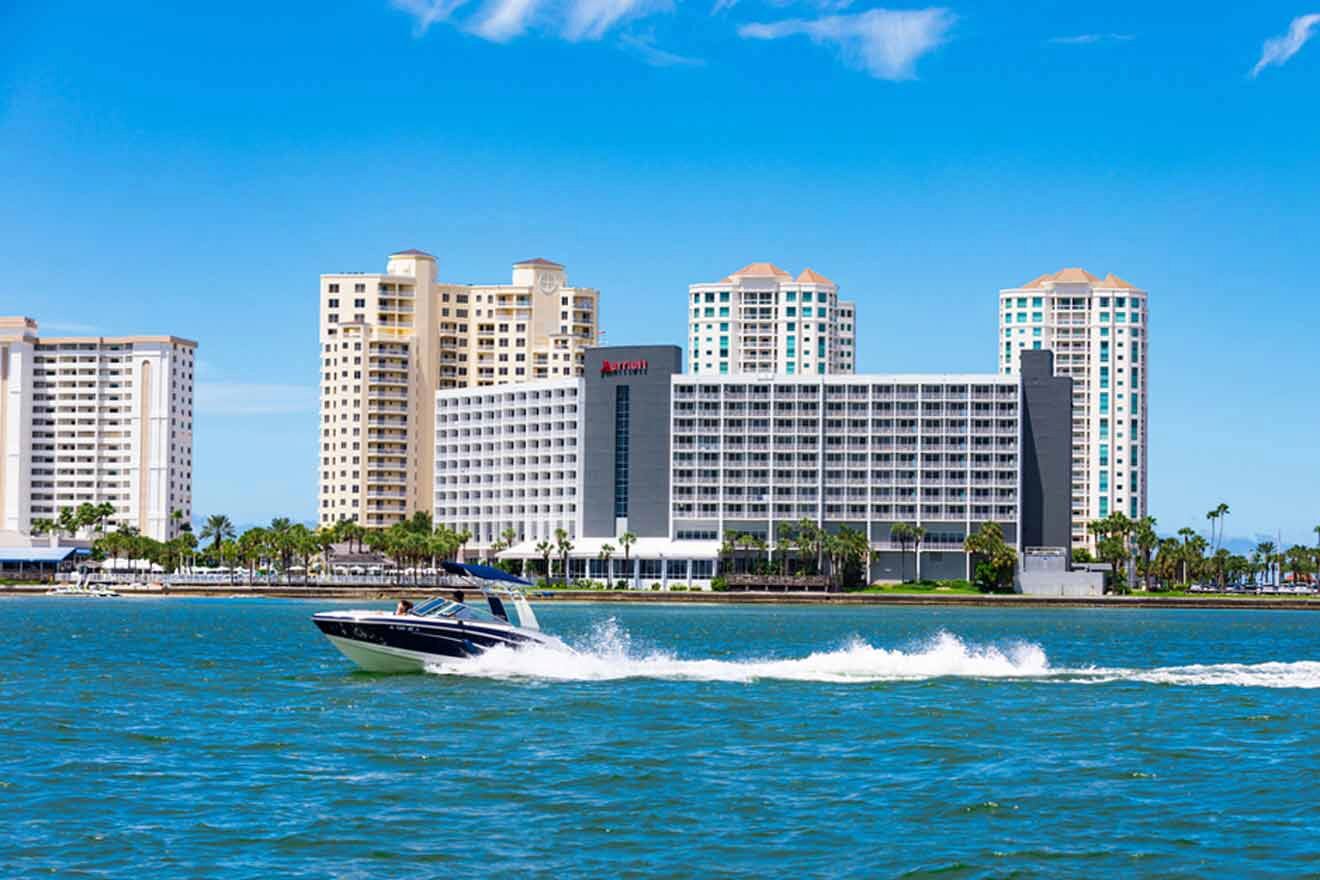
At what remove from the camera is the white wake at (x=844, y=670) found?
57.3 metres

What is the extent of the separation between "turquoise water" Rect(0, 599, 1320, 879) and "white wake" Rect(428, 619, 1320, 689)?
137 mm

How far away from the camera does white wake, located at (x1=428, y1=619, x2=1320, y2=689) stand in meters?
57.3

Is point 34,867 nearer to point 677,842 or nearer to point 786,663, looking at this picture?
point 677,842

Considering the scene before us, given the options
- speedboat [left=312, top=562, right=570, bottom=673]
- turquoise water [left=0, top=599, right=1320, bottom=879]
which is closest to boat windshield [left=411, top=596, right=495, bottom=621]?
speedboat [left=312, top=562, right=570, bottom=673]

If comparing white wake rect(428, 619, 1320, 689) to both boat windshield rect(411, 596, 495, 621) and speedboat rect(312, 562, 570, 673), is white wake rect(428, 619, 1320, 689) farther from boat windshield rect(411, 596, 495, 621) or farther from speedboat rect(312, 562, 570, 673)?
boat windshield rect(411, 596, 495, 621)

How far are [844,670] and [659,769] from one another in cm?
2493

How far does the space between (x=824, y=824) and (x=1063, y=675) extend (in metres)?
31.8

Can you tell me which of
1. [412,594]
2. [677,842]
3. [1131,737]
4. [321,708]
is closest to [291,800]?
[677,842]

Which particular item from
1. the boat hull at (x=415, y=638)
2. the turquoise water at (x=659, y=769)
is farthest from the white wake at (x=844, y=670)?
the boat hull at (x=415, y=638)

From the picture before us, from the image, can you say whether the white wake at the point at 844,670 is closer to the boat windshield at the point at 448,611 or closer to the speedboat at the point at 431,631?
the speedboat at the point at 431,631

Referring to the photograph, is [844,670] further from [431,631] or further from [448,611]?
[431,631]

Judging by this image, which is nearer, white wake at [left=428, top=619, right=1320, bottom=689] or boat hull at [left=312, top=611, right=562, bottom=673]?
boat hull at [left=312, top=611, right=562, bottom=673]

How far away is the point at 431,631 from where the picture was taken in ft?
186

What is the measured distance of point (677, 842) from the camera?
29.9 m
